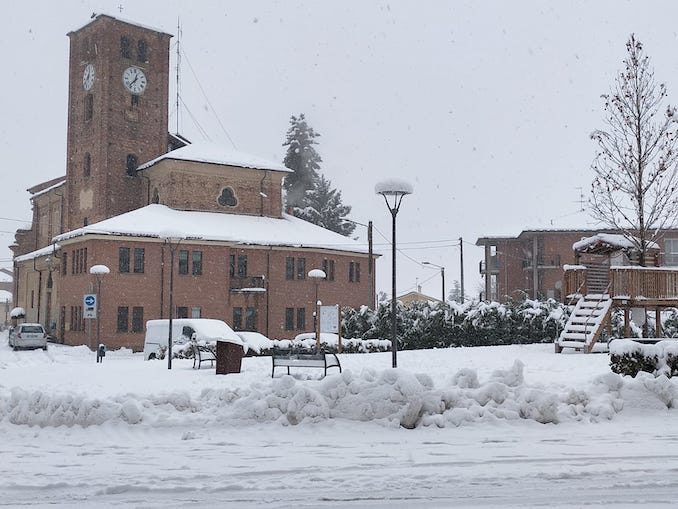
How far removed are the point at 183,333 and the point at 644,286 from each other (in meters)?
15.4

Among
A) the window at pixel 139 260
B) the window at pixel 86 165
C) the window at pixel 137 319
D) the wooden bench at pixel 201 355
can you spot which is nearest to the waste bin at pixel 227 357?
the wooden bench at pixel 201 355

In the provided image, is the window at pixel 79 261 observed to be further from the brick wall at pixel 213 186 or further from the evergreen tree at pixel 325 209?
the evergreen tree at pixel 325 209

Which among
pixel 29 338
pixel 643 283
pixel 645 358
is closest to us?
pixel 645 358

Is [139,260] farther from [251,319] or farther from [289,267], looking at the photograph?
[289,267]

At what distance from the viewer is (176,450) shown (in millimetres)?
9891

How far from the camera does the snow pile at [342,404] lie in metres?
11.5

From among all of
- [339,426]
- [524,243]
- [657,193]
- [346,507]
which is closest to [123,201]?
[524,243]

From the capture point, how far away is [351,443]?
10.4 meters

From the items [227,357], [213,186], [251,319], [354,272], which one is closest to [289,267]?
[251,319]

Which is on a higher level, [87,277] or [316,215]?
[316,215]

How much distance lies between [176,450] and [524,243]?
52665mm

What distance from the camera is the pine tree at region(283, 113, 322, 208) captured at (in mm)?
75188

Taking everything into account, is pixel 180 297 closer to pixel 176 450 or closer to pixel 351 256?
pixel 351 256

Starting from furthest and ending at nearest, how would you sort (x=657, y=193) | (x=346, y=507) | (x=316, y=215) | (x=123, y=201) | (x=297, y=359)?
(x=316, y=215), (x=123, y=201), (x=657, y=193), (x=297, y=359), (x=346, y=507)
